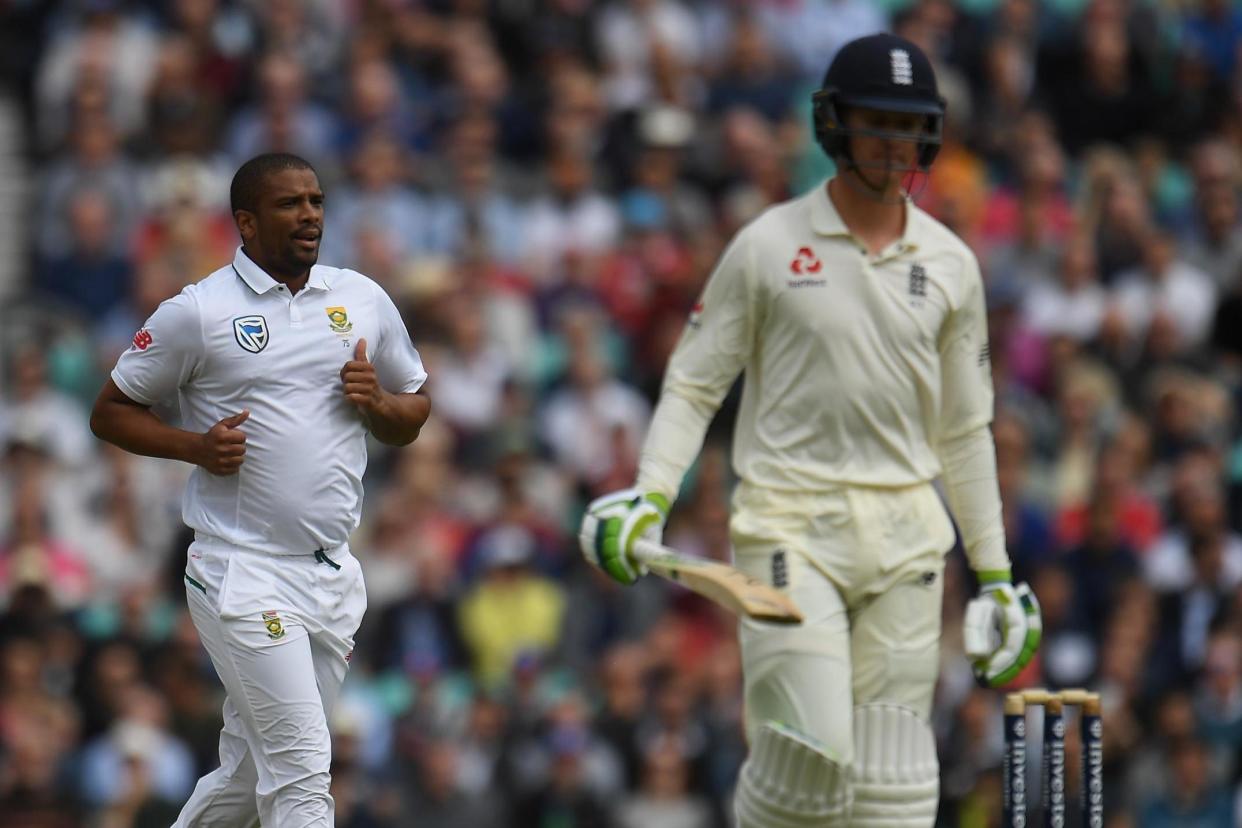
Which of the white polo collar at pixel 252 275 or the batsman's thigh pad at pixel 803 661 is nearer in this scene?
the white polo collar at pixel 252 275

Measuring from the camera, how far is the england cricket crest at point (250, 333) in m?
6.43

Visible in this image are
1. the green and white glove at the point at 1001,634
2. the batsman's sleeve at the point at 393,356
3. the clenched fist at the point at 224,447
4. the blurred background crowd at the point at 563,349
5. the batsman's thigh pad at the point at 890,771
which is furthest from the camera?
the blurred background crowd at the point at 563,349

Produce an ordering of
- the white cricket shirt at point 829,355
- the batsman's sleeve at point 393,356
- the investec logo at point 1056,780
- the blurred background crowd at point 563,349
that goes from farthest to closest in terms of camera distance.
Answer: the blurred background crowd at point 563,349
the white cricket shirt at point 829,355
the investec logo at point 1056,780
the batsman's sleeve at point 393,356

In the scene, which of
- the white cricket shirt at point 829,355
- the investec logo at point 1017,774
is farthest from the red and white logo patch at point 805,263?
the investec logo at point 1017,774

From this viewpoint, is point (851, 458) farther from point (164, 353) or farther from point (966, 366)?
point (164, 353)

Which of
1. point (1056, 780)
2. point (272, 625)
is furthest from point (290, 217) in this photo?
point (1056, 780)

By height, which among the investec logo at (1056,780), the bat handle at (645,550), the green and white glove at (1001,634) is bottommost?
the investec logo at (1056,780)

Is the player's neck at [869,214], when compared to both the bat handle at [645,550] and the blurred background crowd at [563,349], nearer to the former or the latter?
the bat handle at [645,550]

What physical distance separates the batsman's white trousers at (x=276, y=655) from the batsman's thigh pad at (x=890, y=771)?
155 cm

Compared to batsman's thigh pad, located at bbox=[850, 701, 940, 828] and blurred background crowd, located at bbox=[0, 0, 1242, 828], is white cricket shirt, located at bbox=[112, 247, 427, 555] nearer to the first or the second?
batsman's thigh pad, located at bbox=[850, 701, 940, 828]

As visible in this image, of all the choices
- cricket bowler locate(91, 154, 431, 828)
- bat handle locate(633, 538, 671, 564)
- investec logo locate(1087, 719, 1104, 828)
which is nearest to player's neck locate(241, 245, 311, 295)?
cricket bowler locate(91, 154, 431, 828)

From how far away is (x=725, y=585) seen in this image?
6531mm

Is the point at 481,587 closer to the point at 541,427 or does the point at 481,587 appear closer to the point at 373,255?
the point at 541,427

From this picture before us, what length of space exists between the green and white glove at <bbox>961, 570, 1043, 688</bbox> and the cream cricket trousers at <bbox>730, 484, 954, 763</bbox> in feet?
0.46
